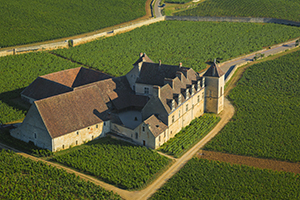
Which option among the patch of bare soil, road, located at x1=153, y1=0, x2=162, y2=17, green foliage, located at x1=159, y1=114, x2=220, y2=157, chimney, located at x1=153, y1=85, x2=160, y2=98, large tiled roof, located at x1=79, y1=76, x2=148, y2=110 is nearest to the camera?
the patch of bare soil

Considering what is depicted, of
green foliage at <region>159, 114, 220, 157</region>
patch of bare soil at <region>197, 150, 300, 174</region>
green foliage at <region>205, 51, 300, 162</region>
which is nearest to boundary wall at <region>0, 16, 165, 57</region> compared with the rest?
green foliage at <region>205, 51, 300, 162</region>

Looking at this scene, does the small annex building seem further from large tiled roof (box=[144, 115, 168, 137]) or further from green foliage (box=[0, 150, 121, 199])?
green foliage (box=[0, 150, 121, 199])

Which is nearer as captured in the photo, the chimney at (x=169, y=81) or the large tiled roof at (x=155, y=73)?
the chimney at (x=169, y=81)

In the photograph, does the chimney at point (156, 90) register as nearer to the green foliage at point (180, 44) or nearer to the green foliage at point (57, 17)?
the green foliage at point (180, 44)

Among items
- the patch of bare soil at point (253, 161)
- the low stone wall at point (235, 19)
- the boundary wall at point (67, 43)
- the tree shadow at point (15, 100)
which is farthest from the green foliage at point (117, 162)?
the low stone wall at point (235, 19)

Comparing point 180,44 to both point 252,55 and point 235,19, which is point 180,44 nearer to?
point 252,55

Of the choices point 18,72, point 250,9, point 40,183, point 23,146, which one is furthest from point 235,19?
point 40,183

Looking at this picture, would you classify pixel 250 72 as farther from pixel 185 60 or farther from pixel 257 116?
pixel 257 116
